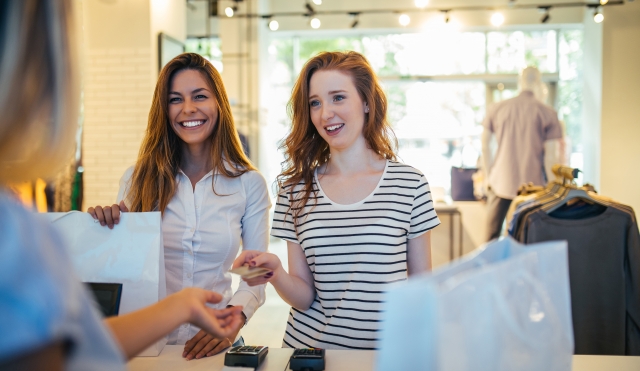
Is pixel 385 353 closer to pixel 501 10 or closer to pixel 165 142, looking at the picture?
pixel 165 142

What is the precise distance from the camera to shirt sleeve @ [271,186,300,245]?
5.79 ft

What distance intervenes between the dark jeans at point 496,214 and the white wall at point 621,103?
3219 mm

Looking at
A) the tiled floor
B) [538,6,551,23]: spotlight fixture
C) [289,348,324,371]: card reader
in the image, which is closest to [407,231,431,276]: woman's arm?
[289,348,324,371]: card reader

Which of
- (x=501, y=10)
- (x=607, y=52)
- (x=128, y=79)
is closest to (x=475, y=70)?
(x=501, y=10)

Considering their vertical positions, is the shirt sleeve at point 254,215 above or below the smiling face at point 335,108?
below

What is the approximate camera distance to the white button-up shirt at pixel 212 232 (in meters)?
1.79

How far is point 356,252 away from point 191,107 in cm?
73

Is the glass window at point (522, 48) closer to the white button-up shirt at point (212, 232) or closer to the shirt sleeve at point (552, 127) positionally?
the shirt sleeve at point (552, 127)

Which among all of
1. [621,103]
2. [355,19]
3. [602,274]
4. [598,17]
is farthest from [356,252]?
[621,103]

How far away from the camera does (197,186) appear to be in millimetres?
1872

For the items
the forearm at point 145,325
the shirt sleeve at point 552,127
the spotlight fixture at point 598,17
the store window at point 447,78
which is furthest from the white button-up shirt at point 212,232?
the spotlight fixture at point 598,17

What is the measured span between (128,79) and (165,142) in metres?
3.99

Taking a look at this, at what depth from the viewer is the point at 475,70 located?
29.5 ft

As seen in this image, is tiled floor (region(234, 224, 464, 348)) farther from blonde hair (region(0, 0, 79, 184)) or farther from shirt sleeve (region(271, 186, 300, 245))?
blonde hair (region(0, 0, 79, 184))
